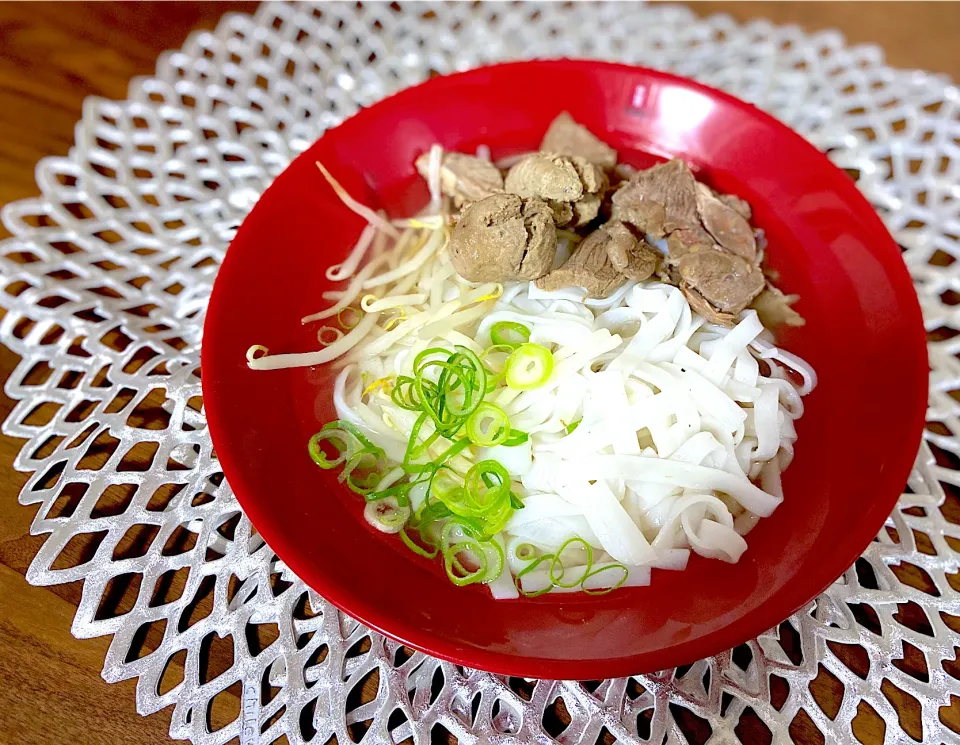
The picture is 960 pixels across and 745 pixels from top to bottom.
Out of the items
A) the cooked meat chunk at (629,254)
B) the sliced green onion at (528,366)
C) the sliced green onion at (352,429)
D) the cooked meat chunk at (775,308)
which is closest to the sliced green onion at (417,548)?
the sliced green onion at (352,429)

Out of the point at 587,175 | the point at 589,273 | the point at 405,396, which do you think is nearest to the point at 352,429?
the point at 405,396

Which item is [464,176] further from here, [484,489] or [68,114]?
[68,114]

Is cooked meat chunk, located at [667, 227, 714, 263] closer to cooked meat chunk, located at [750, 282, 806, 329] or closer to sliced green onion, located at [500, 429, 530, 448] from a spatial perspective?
cooked meat chunk, located at [750, 282, 806, 329]

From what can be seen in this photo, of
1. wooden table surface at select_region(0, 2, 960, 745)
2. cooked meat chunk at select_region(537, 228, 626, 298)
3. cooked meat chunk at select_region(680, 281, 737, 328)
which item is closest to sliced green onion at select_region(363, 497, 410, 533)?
wooden table surface at select_region(0, 2, 960, 745)

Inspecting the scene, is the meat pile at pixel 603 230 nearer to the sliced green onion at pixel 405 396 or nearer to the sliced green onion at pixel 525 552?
the sliced green onion at pixel 405 396

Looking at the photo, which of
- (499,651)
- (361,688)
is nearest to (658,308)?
(499,651)
